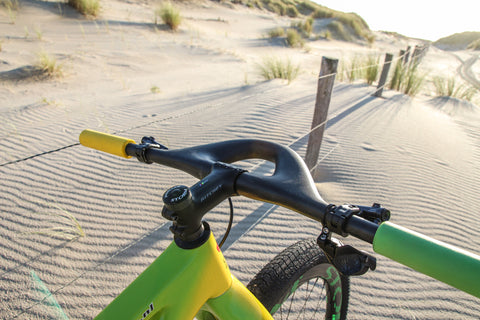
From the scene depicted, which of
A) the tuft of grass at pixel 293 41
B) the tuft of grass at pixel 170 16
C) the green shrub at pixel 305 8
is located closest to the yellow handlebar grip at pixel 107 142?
the tuft of grass at pixel 170 16

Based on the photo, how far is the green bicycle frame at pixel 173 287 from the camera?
2.34 feet

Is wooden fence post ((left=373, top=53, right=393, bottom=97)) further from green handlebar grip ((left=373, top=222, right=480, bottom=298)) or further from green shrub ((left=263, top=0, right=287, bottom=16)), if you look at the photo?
green shrub ((left=263, top=0, right=287, bottom=16))

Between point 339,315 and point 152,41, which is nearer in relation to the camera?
point 339,315

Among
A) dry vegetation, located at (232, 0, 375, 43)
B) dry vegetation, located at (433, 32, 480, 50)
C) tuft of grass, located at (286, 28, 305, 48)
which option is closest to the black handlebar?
tuft of grass, located at (286, 28, 305, 48)

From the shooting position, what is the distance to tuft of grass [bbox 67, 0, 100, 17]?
13383 mm

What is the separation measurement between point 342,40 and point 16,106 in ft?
72.9

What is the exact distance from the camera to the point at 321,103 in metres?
3.59

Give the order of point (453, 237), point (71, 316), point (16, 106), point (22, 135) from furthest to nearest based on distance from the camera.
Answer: point (16, 106)
point (22, 135)
point (453, 237)
point (71, 316)

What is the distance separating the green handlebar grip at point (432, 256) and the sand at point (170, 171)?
1.63 m

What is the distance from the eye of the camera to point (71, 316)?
6.90ft

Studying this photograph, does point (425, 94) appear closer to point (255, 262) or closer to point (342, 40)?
point (255, 262)

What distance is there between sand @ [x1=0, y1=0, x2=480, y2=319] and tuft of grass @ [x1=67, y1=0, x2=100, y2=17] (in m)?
4.29

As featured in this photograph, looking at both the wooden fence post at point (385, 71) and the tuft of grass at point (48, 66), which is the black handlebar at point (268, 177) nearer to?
the wooden fence post at point (385, 71)

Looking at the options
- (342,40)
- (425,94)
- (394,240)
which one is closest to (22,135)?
(394,240)
